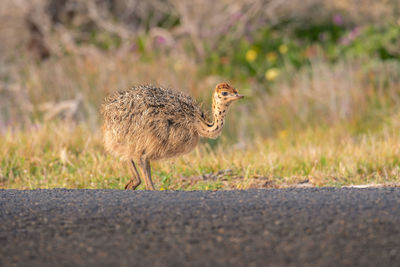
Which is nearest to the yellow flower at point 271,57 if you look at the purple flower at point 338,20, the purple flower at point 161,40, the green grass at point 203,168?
the purple flower at point 338,20

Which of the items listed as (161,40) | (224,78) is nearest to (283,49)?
(224,78)

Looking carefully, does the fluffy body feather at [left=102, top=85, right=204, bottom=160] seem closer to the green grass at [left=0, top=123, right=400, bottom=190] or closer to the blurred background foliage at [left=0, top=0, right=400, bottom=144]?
the green grass at [left=0, top=123, right=400, bottom=190]

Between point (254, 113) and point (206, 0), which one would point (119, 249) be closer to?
point (254, 113)

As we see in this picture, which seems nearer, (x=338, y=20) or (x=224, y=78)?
(x=224, y=78)

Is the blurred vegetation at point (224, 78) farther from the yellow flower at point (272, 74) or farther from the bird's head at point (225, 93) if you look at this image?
the bird's head at point (225, 93)

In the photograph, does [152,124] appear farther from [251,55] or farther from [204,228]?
[251,55]

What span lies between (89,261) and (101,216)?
824 mm

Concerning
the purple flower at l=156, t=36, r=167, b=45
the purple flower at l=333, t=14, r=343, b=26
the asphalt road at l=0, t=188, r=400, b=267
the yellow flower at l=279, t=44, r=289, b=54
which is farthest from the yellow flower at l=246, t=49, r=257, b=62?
the asphalt road at l=0, t=188, r=400, b=267

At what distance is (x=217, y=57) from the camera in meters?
13.6

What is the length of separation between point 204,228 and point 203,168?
3056 mm

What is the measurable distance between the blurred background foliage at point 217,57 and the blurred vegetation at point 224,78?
0.11 ft

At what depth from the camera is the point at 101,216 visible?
3.95 m

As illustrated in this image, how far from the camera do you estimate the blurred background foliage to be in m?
10.7

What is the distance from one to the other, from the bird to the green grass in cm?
85
